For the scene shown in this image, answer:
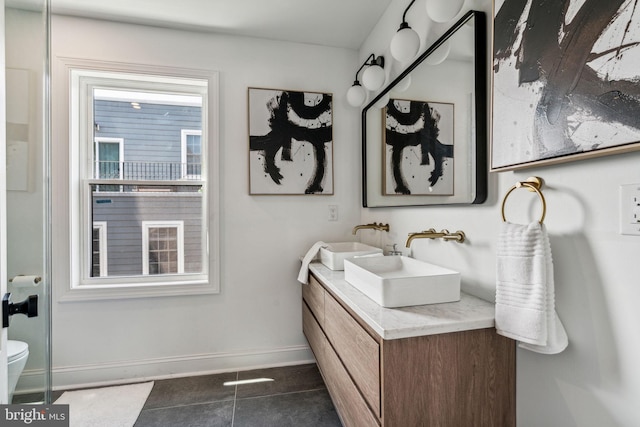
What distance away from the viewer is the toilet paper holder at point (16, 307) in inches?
29.9

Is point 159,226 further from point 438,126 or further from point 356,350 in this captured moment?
point 438,126

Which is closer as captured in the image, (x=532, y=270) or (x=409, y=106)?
(x=532, y=270)

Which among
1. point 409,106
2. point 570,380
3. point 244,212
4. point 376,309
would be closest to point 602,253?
point 570,380

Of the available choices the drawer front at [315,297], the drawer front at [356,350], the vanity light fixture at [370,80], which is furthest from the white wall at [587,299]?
the vanity light fixture at [370,80]

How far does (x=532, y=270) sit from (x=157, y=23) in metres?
2.54

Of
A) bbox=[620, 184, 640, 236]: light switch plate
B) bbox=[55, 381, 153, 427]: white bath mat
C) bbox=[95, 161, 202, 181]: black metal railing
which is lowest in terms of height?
bbox=[55, 381, 153, 427]: white bath mat

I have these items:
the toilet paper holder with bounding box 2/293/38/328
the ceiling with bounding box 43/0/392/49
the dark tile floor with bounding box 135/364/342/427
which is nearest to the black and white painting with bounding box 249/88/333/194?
the ceiling with bounding box 43/0/392/49

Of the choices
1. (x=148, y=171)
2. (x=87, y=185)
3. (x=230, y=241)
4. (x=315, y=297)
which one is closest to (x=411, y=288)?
(x=315, y=297)

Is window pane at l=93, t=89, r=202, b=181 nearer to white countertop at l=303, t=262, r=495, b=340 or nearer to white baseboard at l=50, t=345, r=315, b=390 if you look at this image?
white baseboard at l=50, t=345, r=315, b=390

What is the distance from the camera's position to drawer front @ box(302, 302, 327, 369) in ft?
5.59

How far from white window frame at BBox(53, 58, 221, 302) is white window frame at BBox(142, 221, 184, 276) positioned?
8 centimetres

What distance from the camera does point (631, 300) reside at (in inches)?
28.4

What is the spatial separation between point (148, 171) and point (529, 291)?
2331 millimetres

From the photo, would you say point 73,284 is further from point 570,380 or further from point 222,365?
point 570,380
